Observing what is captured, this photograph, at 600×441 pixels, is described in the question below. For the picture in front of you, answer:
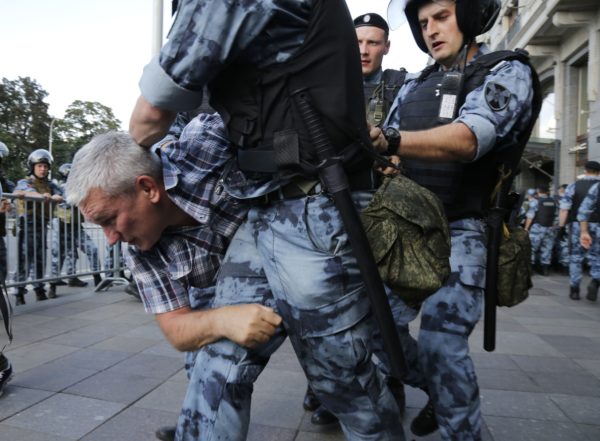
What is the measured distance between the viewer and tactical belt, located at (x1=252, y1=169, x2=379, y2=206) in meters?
1.43

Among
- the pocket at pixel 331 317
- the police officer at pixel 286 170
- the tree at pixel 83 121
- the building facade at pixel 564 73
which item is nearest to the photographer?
the police officer at pixel 286 170

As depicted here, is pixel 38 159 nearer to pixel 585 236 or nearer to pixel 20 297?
pixel 20 297

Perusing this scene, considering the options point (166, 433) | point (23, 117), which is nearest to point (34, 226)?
point (166, 433)

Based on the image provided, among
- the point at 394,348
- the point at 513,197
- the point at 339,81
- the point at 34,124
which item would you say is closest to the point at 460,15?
the point at 513,197

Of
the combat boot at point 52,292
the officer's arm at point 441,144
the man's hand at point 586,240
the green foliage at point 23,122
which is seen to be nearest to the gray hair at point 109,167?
the officer's arm at point 441,144

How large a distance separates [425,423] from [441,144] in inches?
59.0

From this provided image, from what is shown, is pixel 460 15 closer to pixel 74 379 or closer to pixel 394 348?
pixel 394 348

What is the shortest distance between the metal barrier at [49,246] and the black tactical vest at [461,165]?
4.38m

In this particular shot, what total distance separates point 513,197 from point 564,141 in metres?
15.3

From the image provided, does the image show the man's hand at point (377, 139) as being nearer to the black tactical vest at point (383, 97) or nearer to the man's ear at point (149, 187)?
the man's ear at point (149, 187)

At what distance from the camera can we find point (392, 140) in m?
1.60

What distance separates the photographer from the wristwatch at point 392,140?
1.59 m

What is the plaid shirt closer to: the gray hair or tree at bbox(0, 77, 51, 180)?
the gray hair

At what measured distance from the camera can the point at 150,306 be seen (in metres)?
1.72
